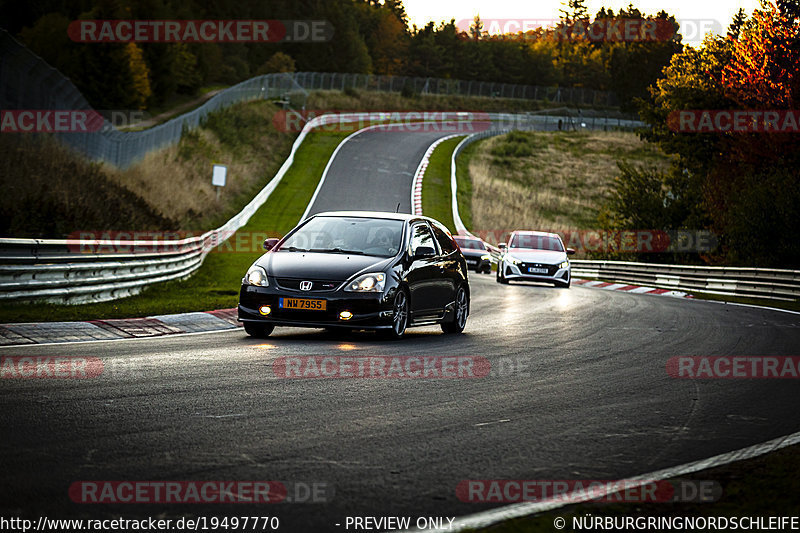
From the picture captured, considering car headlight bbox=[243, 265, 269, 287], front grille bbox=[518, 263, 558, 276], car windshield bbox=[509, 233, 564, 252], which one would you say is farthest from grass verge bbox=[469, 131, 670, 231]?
car headlight bbox=[243, 265, 269, 287]

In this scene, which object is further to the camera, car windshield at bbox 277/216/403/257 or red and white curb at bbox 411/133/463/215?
red and white curb at bbox 411/133/463/215

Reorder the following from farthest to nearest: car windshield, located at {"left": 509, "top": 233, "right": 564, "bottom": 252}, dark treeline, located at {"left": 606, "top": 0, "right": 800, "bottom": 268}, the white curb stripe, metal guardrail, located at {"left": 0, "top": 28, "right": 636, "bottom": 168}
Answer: dark treeline, located at {"left": 606, "top": 0, "right": 800, "bottom": 268}
car windshield, located at {"left": 509, "top": 233, "right": 564, "bottom": 252}
metal guardrail, located at {"left": 0, "top": 28, "right": 636, "bottom": 168}
the white curb stripe

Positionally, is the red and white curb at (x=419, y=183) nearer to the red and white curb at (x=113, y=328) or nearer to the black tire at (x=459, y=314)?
the black tire at (x=459, y=314)

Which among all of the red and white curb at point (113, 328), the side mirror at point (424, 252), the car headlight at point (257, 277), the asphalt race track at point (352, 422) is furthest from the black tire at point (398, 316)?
the red and white curb at point (113, 328)

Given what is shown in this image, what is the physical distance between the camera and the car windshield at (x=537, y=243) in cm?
2933

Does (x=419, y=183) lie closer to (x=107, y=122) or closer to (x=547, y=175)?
(x=547, y=175)

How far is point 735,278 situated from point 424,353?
1993cm

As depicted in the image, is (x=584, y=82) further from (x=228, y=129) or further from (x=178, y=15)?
(x=228, y=129)

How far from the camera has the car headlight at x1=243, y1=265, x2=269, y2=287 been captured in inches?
492

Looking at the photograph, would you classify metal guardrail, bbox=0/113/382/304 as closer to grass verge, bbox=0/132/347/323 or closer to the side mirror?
grass verge, bbox=0/132/347/323

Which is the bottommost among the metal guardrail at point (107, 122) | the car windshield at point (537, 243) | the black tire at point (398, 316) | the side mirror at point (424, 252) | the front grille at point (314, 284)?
the car windshield at point (537, 243)

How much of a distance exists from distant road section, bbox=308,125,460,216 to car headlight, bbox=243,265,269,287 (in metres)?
31.3

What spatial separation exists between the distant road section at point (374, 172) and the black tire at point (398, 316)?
30750 millimetres

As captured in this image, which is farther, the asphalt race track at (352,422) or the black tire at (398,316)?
the black tire at (398,316)
